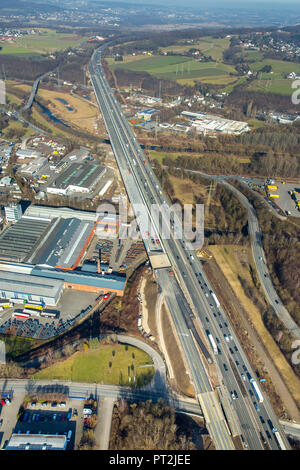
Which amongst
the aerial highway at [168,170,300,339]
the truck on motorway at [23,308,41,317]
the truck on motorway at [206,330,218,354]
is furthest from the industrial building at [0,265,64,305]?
the aerial highway at [168,170,300,339]

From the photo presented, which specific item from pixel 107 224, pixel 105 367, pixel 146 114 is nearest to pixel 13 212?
pixel 107 224

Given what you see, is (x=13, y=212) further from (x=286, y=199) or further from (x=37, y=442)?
(x=286, y=199)

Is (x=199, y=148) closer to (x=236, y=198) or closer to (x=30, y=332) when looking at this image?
(x=236, y=198)

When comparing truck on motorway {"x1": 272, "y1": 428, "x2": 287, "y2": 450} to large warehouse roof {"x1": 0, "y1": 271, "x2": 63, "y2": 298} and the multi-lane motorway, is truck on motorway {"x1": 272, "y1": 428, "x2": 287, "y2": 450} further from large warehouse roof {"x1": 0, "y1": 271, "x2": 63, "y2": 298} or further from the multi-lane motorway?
large warehouse roof {"x1": 0, "y1": 271, "x2": 63, "y2": 298}
